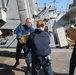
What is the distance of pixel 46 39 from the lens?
6.32 m

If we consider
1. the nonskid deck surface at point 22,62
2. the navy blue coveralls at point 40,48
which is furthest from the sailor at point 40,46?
the nonskid deck surface at point 22,62

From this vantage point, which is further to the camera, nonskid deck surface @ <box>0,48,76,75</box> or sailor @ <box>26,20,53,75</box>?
nonskid deck surface @ <box>0,48,76,75</box>

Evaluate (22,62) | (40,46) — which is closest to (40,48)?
(40,46)

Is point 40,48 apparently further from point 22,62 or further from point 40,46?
point 22,62

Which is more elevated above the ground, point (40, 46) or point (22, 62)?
point (40, 46)

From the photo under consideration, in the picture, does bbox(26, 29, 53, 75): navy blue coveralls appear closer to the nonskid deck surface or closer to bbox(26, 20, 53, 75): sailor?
bbox(26, 20, 53, 75): sailor

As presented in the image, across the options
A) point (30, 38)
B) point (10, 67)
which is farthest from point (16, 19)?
point (30, 38)

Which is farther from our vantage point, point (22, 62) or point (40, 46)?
point (22, 62)

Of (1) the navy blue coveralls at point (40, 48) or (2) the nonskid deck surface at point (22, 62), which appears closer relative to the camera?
(1) the navy blue coveralls at point (40, 48)

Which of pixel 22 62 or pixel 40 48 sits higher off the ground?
pixel 40 48

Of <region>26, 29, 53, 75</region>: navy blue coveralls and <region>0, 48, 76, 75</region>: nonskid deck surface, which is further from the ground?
<region>26, 29, 53, 75</region>: navy blue coveralls

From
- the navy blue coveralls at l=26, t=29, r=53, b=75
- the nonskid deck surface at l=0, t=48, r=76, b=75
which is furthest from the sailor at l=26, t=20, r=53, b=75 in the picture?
the nonskid deck surface at l=0, t=48, r=76, b=75

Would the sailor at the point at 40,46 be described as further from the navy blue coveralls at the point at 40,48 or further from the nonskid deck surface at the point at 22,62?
the nonskid deck surface at the point at 22,62

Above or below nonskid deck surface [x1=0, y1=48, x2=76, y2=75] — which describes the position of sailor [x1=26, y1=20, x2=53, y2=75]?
above
